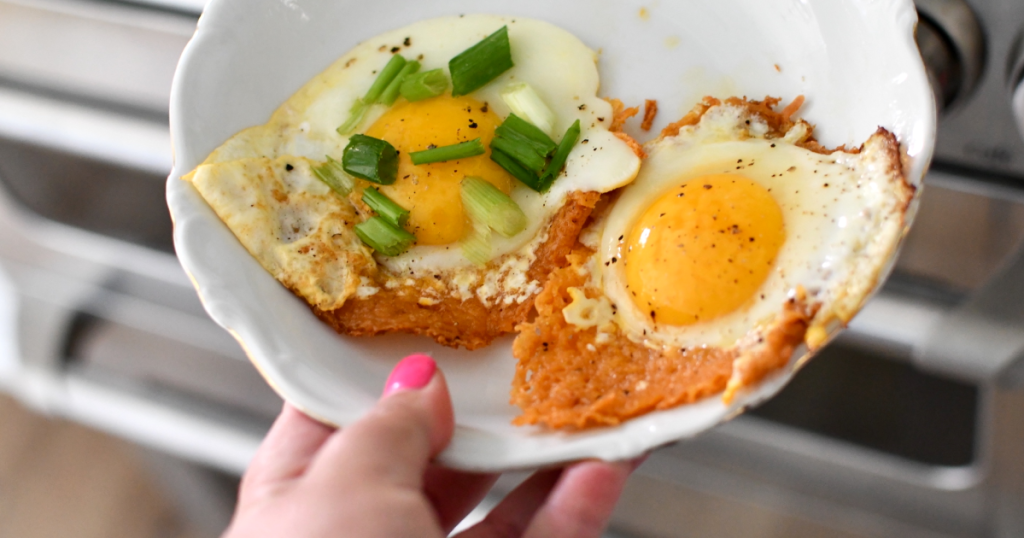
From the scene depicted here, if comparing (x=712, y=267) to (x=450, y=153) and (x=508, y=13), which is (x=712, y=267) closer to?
(x=450, y=153)

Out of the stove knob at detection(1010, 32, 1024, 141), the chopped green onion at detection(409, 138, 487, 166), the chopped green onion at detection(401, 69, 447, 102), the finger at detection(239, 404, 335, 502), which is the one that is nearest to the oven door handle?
the stove knob at detection(1010, 32, 1024, 141)

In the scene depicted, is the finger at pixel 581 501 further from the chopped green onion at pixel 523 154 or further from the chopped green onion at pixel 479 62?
the chopped green onion at pixel 479 62

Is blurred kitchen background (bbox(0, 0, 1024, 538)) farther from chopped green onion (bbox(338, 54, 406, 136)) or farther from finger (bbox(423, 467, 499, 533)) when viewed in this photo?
finger (bbox(423, 467, 499, 533))

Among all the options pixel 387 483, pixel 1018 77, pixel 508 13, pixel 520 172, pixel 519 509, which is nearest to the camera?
pixel 387 483

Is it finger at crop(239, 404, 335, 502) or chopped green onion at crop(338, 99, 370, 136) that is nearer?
finger at crop(239, 404, 335, 502)

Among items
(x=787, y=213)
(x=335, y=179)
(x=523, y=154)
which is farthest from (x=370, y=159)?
(x=787, y=213)

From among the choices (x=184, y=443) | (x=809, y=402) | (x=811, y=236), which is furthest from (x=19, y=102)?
(x=809, y=402)

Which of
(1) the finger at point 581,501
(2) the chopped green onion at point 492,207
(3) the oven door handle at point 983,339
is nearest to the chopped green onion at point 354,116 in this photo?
(2) the chopped green onion at point 492,207
